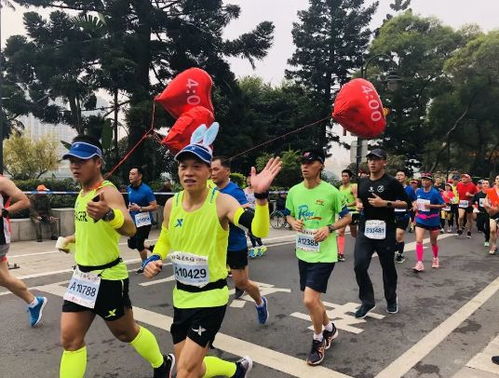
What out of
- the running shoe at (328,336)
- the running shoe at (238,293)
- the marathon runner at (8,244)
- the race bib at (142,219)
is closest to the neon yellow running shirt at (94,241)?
the marathon runner at (8,244)

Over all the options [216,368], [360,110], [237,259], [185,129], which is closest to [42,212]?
[185,129]

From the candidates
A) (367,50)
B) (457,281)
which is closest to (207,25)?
(457,281)

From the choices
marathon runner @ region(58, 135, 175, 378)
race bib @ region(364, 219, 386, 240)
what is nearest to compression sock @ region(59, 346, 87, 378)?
marathon runner @ region(58, 135, 175, 378)

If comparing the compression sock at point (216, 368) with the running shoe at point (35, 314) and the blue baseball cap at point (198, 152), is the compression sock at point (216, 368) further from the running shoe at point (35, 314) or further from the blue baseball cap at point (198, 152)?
the running shoe at point (35, 314)

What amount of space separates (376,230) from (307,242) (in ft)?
5.12

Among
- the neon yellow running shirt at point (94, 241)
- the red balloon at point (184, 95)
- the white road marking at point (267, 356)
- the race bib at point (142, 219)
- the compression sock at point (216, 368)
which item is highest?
the red balloon at point (184, 95)

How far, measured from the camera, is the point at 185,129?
6.69 meters

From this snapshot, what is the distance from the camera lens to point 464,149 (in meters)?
37.3

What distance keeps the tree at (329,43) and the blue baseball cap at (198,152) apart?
33.0 metres

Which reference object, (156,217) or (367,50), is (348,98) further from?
(367,50)

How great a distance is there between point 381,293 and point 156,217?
8.83m

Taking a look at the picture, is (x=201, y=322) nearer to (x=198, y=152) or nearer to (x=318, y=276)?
(x=198, y=152)

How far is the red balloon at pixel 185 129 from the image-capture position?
6641mm

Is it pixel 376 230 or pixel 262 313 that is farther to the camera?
pixel 376 230
